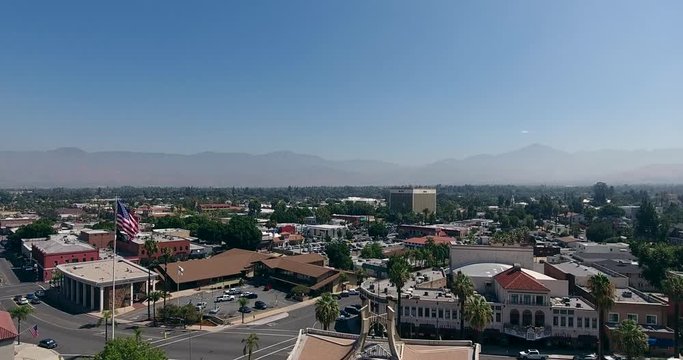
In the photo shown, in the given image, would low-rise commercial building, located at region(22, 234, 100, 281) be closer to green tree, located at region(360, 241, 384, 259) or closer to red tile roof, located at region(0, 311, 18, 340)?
red tile roof, located at region(0, 311, 18, 340)

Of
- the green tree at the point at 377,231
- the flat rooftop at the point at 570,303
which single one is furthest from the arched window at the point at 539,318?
the green tree at the point at 377,231

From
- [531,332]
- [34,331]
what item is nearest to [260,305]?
[34,331]

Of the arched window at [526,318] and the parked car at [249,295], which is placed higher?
the arched window at [526,318]

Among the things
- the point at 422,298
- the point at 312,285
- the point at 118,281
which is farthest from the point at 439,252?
the point at 118,281

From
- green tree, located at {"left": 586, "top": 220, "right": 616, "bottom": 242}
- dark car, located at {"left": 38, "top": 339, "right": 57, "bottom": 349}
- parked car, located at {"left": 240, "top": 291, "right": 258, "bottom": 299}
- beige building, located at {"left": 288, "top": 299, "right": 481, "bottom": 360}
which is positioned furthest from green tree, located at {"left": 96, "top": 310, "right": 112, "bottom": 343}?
green tree, located at {"left": 586, "top": 220, "right": 616, "bottom": 242}

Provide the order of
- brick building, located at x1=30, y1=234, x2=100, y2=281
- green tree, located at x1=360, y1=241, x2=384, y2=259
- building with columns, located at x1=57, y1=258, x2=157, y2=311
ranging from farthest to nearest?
green tree, located at x1=360, y1=241, x2=384, y2=259 < brick building, located at x1=30, y1=234, x2=100, y2=281 < building with columns, located at x1=57, y1=258, x2=157, y2=311

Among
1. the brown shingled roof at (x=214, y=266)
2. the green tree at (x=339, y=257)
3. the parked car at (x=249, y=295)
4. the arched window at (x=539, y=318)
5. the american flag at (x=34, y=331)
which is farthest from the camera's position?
the green tree at (x=339, y=257)

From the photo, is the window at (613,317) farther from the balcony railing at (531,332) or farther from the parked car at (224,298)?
the parked car at (224,298)
